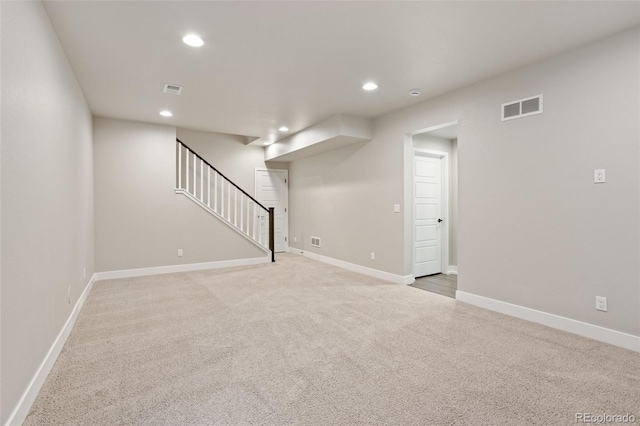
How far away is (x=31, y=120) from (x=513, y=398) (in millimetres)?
3542

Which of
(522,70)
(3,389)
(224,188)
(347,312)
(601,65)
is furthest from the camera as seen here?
(224,188)

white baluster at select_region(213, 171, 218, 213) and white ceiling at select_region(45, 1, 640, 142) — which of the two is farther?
white baluster at select_region(213, 171, 218, 213)

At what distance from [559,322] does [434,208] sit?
291 centimetres

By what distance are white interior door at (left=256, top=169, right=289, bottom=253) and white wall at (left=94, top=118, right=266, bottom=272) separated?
1930mm

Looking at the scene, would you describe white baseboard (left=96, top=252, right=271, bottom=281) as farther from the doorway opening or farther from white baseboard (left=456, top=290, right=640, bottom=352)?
white baseboard (left=456, top=290, right=640, bottom=352)

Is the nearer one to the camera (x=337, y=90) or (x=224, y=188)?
(x=337, y=90)

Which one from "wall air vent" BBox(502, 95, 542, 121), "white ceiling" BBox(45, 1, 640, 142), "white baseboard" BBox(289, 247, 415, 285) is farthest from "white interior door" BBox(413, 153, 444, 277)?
"wall air vent" BBox(502, 95, 542, 121)

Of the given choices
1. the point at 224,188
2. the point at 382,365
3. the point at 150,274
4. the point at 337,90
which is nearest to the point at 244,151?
the point at 224,188

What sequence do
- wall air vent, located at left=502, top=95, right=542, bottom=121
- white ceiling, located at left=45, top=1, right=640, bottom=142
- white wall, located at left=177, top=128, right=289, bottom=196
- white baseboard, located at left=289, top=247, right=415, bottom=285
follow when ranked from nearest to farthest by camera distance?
white ceiling, located at left=45, top=1, right=640, bottom=142
wall air vent, located at left=502, top=95, right=542, bottom=121
white baseboard, located at left=289, top=247, right=415, bottom=285
white wall, located at left=177, top=128, right=289, bottom=196

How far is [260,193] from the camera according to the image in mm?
7926

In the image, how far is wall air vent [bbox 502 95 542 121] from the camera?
3.31 m

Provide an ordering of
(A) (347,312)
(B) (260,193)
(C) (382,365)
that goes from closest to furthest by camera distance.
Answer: (C) (382,365) → (A) (347,312) → (B) (260,193)

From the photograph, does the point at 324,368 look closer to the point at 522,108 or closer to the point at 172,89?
the point at 522,108

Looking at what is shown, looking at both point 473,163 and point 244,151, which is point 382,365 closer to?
point 473,163
